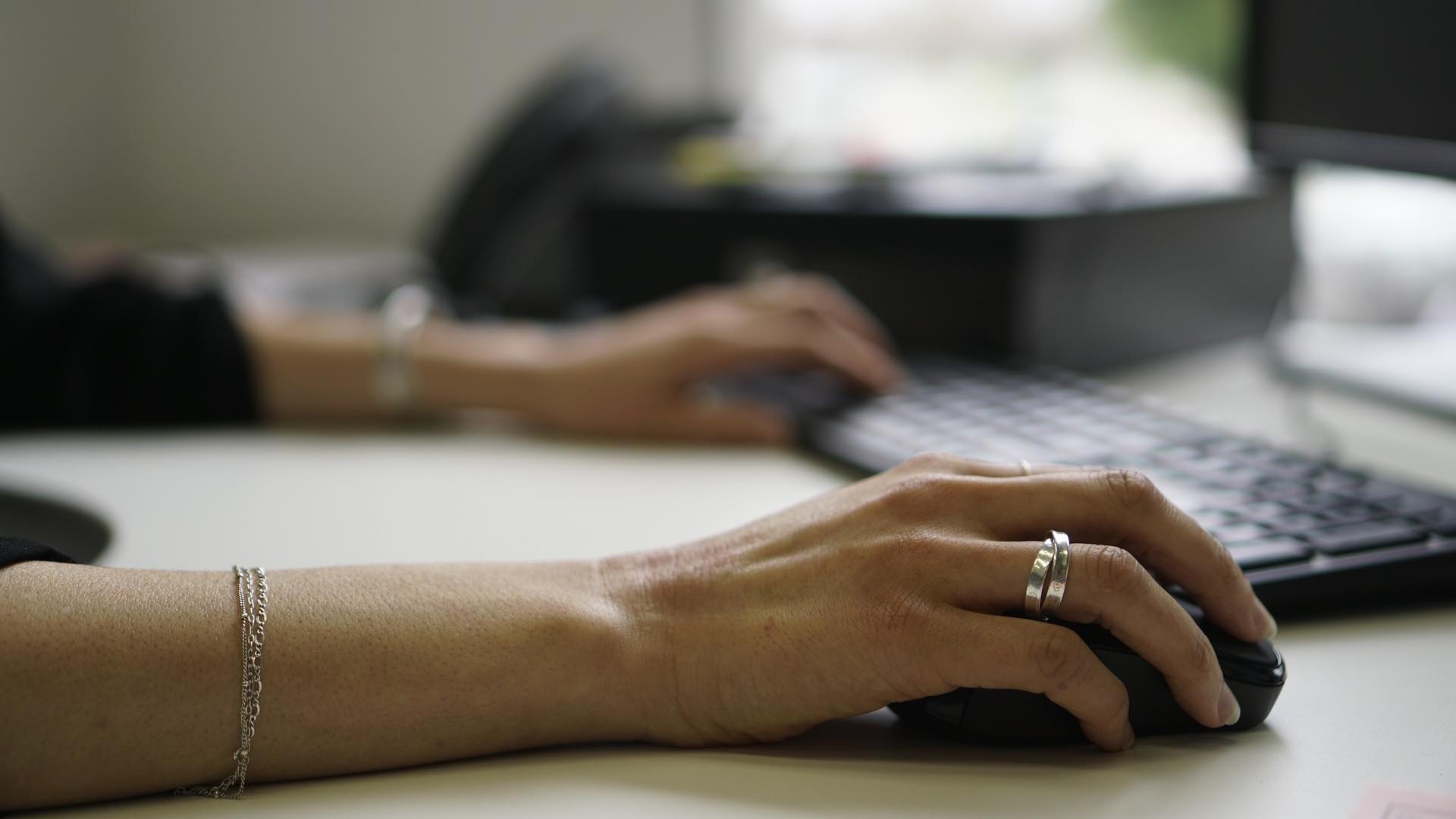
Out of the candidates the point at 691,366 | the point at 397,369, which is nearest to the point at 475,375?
the point at 397,369

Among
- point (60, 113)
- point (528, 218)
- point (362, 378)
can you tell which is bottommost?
point (362, 378)

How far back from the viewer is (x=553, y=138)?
4.07 ft

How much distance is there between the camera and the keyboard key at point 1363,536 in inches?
19.8

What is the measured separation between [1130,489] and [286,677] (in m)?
0.30

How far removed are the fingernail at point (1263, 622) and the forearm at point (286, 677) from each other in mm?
217

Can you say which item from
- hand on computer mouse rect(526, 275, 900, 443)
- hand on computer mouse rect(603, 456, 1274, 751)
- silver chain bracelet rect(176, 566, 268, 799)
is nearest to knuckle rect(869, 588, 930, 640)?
hand on computer mouse rect(603, 456, 1274, 751)

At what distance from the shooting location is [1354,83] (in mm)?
769

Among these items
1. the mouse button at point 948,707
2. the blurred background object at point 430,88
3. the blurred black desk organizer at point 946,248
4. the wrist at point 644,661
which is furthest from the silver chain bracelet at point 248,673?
the blurred background object at point 430,88

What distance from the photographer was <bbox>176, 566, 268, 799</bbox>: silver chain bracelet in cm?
41

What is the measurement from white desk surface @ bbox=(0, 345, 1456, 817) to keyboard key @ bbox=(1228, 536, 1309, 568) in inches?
1.1

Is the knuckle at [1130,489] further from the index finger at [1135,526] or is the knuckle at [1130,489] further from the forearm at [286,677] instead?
the forearm at [286,677]

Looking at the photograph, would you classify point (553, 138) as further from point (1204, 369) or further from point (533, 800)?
point (533, 800)

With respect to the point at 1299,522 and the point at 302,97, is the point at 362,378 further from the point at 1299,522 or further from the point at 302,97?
the point at 302,97

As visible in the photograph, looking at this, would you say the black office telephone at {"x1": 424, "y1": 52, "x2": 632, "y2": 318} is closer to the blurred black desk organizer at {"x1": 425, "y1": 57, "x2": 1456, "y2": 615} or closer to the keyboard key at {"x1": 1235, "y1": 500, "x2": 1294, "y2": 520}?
the blurred black desk organizer at {"x1": 425, "y1": 57, "x2": 1456, "y2": 615}
